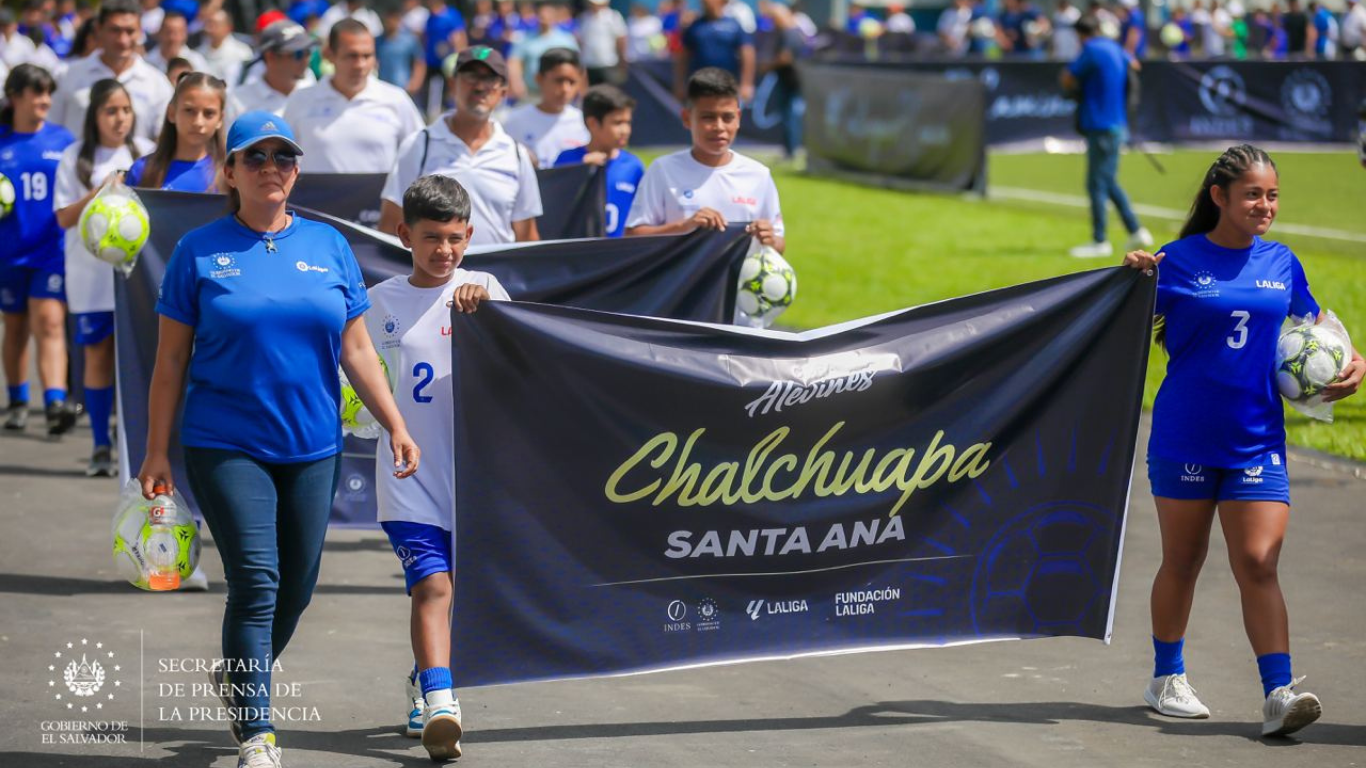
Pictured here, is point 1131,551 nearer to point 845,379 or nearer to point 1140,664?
point 1140,664

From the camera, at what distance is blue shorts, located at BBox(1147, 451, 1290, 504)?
614cm

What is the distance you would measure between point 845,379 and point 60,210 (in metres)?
5.12

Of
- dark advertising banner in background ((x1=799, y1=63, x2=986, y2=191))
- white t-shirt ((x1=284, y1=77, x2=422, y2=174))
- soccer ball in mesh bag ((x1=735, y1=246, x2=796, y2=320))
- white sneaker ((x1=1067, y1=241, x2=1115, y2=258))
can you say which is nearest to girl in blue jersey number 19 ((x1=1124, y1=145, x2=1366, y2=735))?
soccer ball in mesh bag ((x1=735, y1=246, x2=796, y2=320))

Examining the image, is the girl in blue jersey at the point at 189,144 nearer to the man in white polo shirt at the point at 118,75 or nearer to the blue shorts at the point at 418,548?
the man in white polo shirt at the point at 118,75

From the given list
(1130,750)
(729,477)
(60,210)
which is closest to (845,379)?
(729,477)

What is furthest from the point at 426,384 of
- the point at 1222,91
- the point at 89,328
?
the point at 1222,91

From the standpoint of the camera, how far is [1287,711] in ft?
19.5

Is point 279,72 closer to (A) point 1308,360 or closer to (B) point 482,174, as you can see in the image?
(B) point 482,174

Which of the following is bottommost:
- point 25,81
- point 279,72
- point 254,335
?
point 254,335

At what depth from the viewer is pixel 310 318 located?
17.7 feet

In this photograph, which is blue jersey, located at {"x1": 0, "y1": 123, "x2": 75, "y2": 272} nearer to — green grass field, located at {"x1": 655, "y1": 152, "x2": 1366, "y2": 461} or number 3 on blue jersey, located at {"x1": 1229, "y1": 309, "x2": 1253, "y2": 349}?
green grass field, located at {"x1": 655, "y1": 152, "x2": 1366, "y2": 461}

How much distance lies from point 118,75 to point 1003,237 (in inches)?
415

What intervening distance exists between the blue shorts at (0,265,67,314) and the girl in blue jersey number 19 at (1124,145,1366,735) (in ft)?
22.8

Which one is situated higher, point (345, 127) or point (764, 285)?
point (345, 127)
